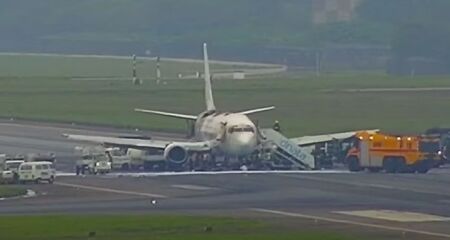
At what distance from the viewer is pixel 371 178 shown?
3780 inches

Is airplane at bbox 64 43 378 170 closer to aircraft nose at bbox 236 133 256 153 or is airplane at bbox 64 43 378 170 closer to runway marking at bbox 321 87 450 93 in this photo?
aircraft nose at bbox 236 133 256 153

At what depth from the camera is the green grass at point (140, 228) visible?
6894 cm

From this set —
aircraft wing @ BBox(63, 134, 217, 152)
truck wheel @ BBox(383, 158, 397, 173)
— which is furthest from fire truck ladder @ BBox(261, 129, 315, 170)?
truck wheel @ BBox(383, 158, 397, 173)

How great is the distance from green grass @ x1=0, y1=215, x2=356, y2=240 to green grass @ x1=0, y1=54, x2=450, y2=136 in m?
52.2

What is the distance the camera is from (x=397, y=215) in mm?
77062

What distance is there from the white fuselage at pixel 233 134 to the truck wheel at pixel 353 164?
15.5 feet

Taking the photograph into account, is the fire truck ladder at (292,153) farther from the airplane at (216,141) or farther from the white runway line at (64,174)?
the white runway line at (64,174)

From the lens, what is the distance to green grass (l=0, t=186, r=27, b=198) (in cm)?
8569

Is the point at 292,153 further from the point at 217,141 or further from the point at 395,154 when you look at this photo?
the point at 395,154

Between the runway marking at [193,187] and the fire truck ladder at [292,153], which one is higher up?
the fire truck ladder at [292,153]

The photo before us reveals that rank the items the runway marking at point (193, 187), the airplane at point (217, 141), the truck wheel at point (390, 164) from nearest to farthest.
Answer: the runway marking at point (193, 187), the truck wheel at point (390, 164), the airplane at point (217, 141)

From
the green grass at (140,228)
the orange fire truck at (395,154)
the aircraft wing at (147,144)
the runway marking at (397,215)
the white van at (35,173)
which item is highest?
the aircraft wing at (147,144)

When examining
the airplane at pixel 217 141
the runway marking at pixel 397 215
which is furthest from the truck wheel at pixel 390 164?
the runway marking at pixel 397 215

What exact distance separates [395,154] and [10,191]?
2126cm
